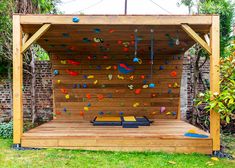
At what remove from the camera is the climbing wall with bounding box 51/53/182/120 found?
6.77 meters

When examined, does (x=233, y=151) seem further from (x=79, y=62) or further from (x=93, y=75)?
(x=79, y=62)

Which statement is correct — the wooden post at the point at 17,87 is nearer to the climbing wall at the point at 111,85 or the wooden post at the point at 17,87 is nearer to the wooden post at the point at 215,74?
the climbing wall at the point at 111,85

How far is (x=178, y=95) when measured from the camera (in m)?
6.88

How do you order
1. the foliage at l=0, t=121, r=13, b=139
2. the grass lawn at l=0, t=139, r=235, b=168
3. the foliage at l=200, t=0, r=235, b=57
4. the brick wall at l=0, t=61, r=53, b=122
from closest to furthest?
the grass lawn at l=0, t=139, r=235, b=168, the foliage at l=0, t=121, r=13, b=139, the foliage at l=200, t=0, r=235, b=57, the brick wall at l=0, t=61, r=53, b=122

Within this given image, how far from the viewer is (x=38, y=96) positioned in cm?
720

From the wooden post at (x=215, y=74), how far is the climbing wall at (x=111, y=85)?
2.50 meters

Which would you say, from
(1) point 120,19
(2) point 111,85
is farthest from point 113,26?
(2) point 111,85

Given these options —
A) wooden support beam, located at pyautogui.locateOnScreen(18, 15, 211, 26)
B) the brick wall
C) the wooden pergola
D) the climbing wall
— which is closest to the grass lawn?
the wooden pergola

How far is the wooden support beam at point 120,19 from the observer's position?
4227mm

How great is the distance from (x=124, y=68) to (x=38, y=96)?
2.65 metres

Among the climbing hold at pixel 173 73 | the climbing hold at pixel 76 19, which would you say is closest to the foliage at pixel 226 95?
the climbing hold at pixel 76 19

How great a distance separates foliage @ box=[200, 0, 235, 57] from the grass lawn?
11.6ft

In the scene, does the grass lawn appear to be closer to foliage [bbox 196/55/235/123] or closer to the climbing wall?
foliage [bbox 196/55/235/123]

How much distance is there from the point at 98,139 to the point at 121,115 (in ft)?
→ 8.40
